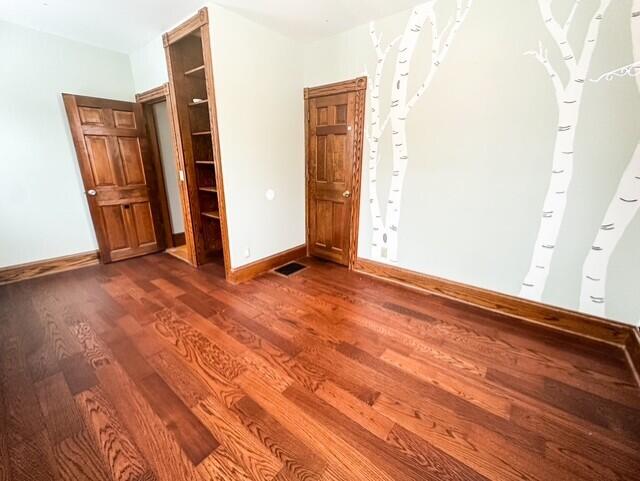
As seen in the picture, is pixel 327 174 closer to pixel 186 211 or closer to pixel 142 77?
pixel 186 211

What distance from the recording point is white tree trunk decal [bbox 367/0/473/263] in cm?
230

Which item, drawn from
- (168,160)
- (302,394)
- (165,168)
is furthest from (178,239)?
(302,394)

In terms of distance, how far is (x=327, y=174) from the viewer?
337cm

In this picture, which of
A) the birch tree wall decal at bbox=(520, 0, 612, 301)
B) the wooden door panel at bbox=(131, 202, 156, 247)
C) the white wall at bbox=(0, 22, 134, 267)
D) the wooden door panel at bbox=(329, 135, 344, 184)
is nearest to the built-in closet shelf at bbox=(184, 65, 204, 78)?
the white wall at bbox=(0, 22, 134, 267)

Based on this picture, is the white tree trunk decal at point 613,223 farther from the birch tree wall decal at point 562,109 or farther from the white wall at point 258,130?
the white wall at point 258,130

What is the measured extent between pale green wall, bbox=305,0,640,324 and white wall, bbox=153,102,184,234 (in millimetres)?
2667

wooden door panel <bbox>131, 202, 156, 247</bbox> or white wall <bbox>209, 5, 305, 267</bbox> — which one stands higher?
white wall <bbox>209, 5, 305, 267</bbox>

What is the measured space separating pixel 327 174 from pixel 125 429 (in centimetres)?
291

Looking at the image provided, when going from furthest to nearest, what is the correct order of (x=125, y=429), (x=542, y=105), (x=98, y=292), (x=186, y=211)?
1. (x=186, y=211)
2. (x=98, y=292)
3. (x=542, y=105)
4. (x=125, y=429)

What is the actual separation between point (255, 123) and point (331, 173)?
104cm

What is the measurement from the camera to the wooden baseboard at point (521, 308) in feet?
6.64

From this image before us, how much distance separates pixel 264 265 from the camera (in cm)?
326

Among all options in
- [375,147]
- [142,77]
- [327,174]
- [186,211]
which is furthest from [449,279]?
[142,77]

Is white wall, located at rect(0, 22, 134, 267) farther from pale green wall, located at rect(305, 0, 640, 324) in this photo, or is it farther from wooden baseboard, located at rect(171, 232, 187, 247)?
pale green wall, located at rect(305, 0, 640, 324)
